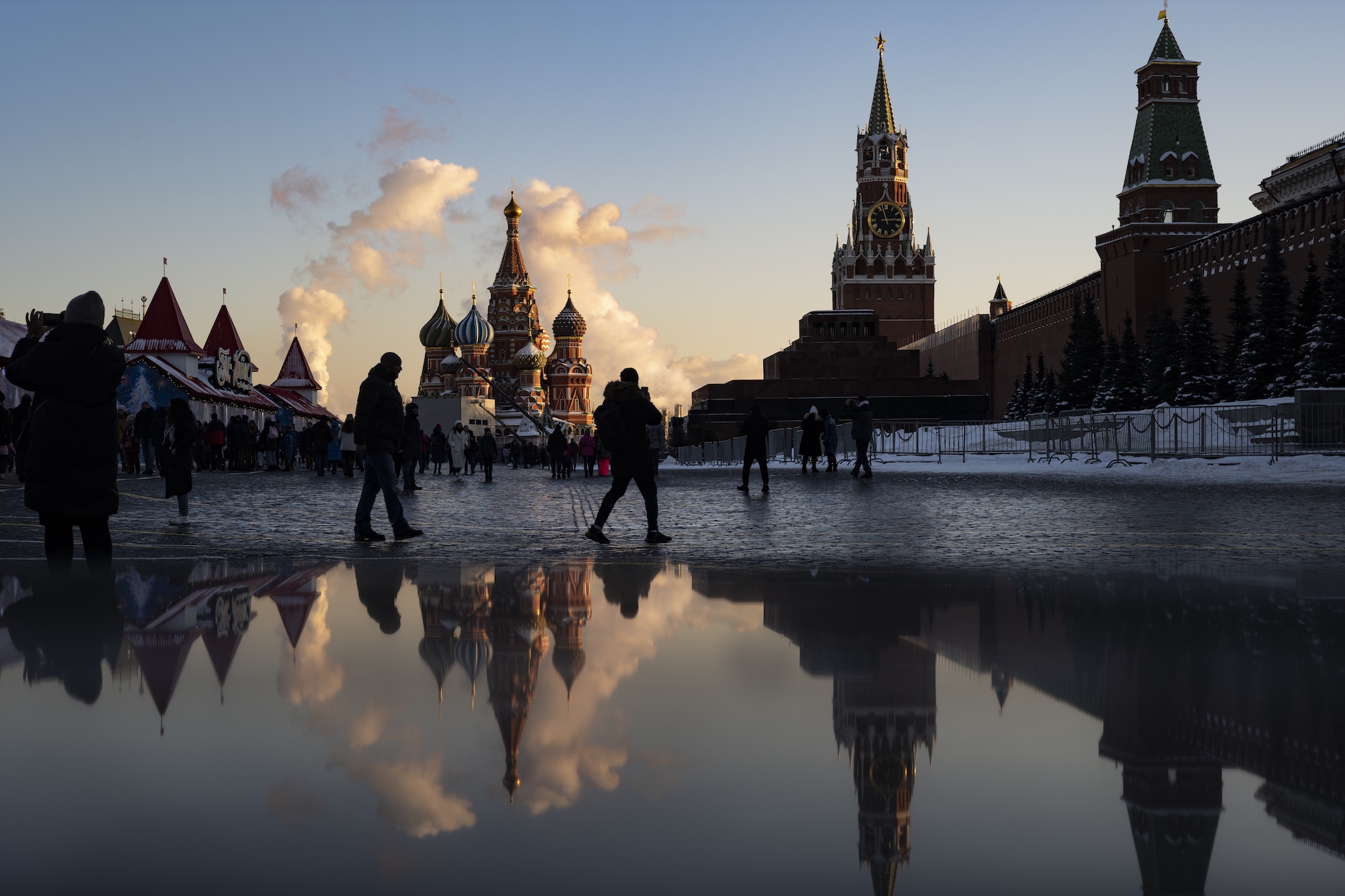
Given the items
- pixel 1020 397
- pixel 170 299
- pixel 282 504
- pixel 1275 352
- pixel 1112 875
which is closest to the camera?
pixel 1112 875

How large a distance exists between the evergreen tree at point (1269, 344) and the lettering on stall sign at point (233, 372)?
30.8 meters

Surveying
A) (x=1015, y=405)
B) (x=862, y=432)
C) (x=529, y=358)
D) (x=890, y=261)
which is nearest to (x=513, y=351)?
(x=529, y=358)

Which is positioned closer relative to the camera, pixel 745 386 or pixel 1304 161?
pixel 1304 161

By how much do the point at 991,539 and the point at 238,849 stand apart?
7.16 m

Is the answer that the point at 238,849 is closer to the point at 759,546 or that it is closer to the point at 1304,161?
the point at 759,546

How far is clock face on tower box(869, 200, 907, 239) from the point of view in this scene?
96062 mm

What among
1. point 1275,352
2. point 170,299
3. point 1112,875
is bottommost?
point 1112,875

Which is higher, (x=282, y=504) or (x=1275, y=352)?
(x=1275, y=352)

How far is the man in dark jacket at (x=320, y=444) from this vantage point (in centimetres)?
2502

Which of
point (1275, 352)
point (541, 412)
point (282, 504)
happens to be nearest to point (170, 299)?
point (282, 504)

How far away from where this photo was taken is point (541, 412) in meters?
106

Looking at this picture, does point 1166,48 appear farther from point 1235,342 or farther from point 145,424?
point 145,424

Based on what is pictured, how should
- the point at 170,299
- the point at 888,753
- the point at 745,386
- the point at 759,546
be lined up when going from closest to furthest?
the point at 888,753 → the point at 759,546 → the point at 170,299 → the point at 745,386

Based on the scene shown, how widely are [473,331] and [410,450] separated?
99.5 meters
